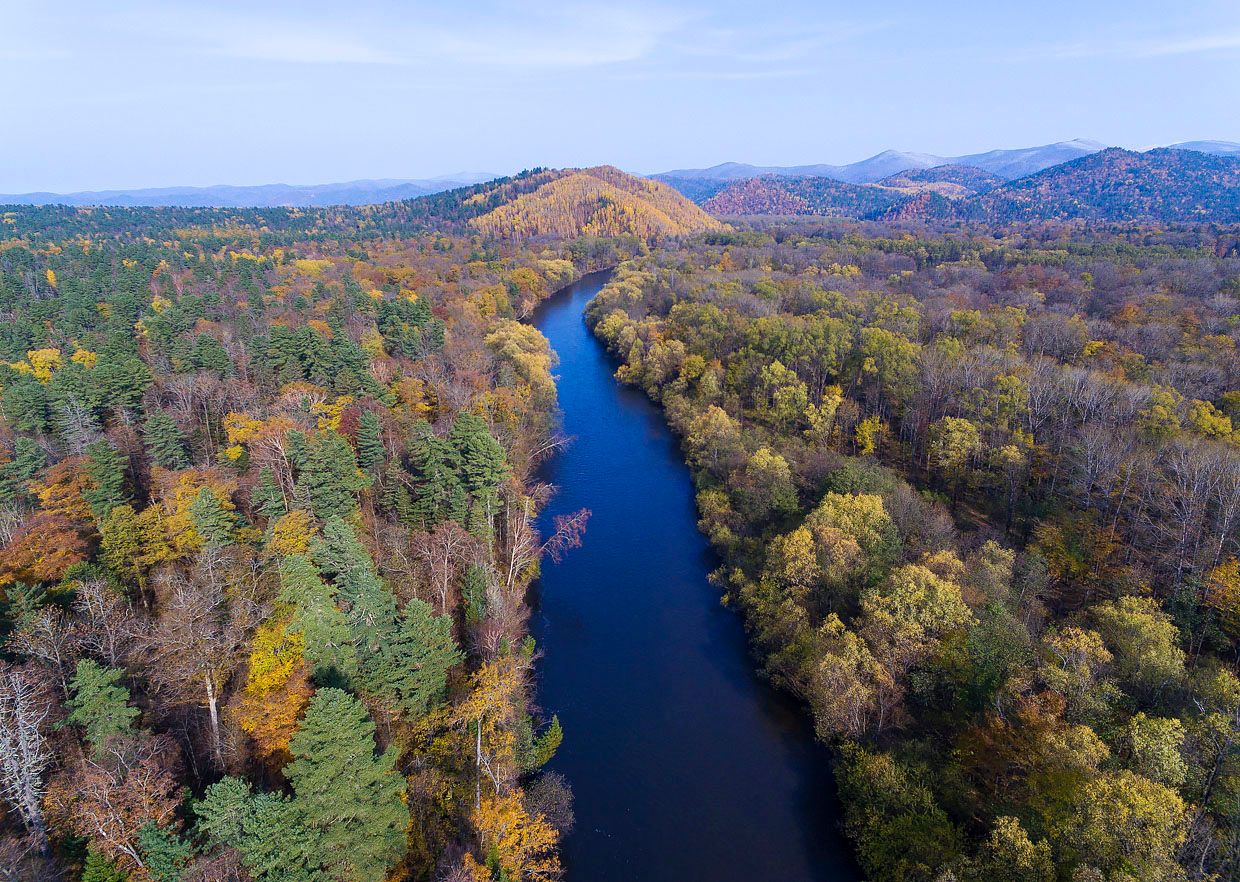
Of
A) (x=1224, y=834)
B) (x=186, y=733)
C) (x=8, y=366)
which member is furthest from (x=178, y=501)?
(x=1224, y=834)

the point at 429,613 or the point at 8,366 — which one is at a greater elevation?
the point at 8,366

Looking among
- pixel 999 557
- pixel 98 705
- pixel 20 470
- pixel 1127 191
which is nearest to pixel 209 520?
pixel 98 705

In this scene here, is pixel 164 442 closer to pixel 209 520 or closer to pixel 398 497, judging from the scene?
pixel 209 520

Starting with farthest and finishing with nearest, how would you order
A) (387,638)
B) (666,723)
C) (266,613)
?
1. (666,723)
2. (266,613)
3. (387,638)

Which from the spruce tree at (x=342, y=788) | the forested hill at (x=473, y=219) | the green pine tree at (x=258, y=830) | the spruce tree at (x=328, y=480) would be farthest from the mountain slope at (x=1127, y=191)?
the green pine tree at (x=258, y=830)

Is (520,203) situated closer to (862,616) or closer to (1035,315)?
(1035,315)

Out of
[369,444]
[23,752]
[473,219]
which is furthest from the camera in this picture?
[473,219]

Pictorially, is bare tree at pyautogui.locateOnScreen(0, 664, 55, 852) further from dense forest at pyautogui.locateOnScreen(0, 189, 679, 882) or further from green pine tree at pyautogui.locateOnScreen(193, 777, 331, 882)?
green pine tree at pyautogui.locateOnScreen(193, 777, 331, 882)

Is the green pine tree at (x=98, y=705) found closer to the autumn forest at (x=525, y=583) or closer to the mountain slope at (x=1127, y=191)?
the autumn forest at (x=525, y=583)
